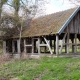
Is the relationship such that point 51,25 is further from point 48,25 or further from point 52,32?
point 52,32

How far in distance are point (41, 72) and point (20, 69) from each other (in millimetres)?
1829

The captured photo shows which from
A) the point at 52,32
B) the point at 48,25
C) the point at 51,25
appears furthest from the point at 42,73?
the point at 48,25

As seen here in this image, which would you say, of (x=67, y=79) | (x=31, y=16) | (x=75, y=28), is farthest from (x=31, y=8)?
(x=67, y=79)

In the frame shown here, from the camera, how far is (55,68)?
13219mm

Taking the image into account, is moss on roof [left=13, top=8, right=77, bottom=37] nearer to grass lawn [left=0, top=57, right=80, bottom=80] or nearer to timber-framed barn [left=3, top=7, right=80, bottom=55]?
timber-framed barn [left=3, top=7, right=80, bottom=55]

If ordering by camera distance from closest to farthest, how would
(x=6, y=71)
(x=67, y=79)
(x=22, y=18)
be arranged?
(x=67, y=79), (x=6, y=71), (x=22, y=18)

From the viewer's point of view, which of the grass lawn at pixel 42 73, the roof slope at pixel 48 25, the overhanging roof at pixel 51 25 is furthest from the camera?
the roof slope at pixel 48 25

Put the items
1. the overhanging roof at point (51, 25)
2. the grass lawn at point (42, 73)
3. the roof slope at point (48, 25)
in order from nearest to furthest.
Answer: the grass lawn at point (42, 73) < the overhanging roof at point (51, 25) < the roof slope at point (48, 25)

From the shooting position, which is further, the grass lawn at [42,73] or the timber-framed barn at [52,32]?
the timber-framed barn at [52,32]

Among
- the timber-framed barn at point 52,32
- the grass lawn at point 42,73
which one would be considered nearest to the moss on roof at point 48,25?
the timber-framed barn at point 52,32

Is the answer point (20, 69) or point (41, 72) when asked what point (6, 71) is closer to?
point (20, 69)

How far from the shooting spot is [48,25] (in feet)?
74.9

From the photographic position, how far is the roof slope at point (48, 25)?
20617 mm

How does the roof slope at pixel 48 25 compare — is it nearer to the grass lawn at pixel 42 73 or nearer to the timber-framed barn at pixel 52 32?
the timber-framed barn at pixel 52 32
